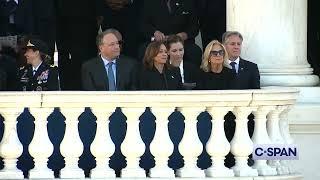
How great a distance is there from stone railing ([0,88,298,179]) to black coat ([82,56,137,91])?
130cm

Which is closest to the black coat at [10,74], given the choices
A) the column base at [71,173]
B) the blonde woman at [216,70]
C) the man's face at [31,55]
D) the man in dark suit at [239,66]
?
the man's face at [31,55]

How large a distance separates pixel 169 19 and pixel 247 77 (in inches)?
93.8

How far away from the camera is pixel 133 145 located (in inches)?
492

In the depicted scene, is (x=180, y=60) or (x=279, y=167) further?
(x=180, y=60)

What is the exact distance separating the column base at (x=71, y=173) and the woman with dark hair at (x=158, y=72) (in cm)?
141

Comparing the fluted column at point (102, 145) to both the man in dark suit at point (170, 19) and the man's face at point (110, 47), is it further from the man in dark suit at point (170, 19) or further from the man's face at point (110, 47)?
the man in dark suit at point (170, 19)

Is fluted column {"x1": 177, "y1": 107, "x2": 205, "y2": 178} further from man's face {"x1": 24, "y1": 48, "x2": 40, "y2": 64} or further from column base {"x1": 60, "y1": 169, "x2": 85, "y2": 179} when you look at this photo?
man's face {"x1": 24, "y1": 48, "x2": 40, "y2": 64}

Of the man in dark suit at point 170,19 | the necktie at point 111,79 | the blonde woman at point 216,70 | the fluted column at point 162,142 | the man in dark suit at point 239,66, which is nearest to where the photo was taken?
the fluted column at point 162,142

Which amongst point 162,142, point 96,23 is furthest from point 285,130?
point 96,23

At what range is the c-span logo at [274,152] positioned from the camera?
12.8 meters

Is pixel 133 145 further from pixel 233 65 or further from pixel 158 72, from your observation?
pixel 233 65

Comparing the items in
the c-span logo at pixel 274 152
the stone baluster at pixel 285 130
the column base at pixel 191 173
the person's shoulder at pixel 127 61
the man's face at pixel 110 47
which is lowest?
the column base at pixel 191 173

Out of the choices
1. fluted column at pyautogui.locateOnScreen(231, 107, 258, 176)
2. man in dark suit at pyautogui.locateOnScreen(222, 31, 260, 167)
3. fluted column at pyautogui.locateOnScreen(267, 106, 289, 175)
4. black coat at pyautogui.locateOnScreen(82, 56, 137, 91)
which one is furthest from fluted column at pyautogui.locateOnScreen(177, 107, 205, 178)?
black coat at pyautogui.locateOnScreen(82, 56, 137, 91)

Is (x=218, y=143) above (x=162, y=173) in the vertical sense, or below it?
above
